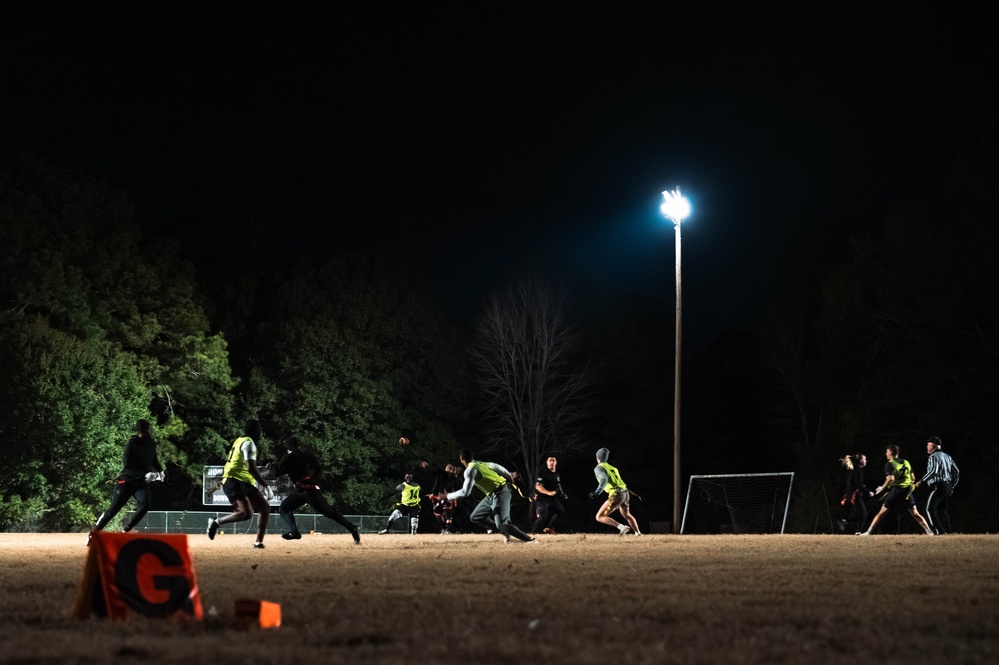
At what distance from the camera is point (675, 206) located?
38.2 meters

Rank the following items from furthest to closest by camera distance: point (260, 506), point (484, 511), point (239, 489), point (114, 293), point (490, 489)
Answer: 1. point (114, 293)
2. point (484, 511)
3. point (490, 489)
4. point (260, 506)
5. point (239, 489)

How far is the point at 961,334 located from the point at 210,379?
90.8 feet

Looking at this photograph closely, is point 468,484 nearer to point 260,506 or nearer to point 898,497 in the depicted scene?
point 260,506

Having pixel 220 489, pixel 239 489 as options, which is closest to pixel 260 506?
pixel 239 489

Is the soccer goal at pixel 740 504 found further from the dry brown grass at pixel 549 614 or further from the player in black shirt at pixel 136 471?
the dry brown grass at pixel 549 614

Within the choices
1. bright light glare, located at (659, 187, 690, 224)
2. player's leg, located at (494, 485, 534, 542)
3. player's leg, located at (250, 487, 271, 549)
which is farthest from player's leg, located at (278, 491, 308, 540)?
bright light glare, located at (659, 187, 690, 224)

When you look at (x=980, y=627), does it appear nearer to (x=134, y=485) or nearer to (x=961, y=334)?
(x=134, y=485)

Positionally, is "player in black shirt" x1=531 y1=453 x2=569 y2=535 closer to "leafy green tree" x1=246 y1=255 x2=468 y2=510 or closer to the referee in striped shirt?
the referee in striped shirt

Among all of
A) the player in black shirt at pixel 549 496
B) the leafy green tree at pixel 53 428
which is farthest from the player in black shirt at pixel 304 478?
the leafy green tree at pixel 53 428

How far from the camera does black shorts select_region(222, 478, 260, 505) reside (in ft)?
64.5

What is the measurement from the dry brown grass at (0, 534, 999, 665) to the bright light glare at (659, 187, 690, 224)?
22568 mm

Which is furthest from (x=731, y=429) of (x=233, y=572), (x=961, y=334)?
(x=233, y=572)

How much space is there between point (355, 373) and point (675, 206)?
1927 centimetres

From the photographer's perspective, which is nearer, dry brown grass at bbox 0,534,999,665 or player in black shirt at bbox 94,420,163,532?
dry brown grass at bbox 0,534,999,665
